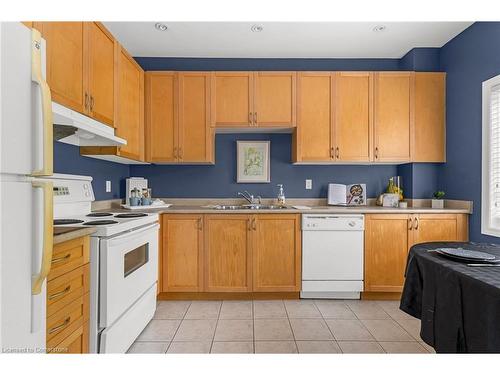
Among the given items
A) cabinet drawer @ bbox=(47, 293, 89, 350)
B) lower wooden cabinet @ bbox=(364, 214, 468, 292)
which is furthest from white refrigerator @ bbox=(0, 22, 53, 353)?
lower wooden cabinet @ bbox=(364, 214, 468, 292)

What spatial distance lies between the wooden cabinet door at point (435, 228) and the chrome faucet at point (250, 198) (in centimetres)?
164

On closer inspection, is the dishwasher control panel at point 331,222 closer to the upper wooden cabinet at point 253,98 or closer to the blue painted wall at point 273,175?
the blue painted wall at point 273,175

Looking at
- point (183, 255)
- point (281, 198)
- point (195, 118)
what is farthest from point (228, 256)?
point (195, 118)

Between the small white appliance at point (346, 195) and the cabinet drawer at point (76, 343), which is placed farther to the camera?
the small white appliance at point (346, 195)

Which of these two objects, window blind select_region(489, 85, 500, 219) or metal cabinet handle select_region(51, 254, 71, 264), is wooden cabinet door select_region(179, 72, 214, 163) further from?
window blind select_region(489, 85, 500, 219)

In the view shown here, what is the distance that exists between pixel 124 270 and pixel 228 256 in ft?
3.77

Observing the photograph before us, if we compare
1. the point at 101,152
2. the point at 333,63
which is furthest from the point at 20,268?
the point at 333,63

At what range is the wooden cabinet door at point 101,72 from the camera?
2057 millimetres

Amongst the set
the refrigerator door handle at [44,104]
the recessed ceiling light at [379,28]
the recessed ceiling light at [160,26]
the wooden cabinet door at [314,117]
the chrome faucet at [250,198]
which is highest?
the recessed ceiling light at [379,28]

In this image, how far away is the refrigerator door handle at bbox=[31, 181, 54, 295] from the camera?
1036mm

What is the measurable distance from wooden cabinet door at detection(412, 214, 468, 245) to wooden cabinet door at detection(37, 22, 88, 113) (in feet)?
10.1

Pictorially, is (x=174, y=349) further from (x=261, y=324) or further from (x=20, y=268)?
(x=20, y=268)

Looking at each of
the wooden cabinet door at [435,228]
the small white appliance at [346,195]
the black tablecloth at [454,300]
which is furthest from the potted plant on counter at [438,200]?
the black tablecloth at [454,300]

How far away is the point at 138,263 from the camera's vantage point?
2.11m
